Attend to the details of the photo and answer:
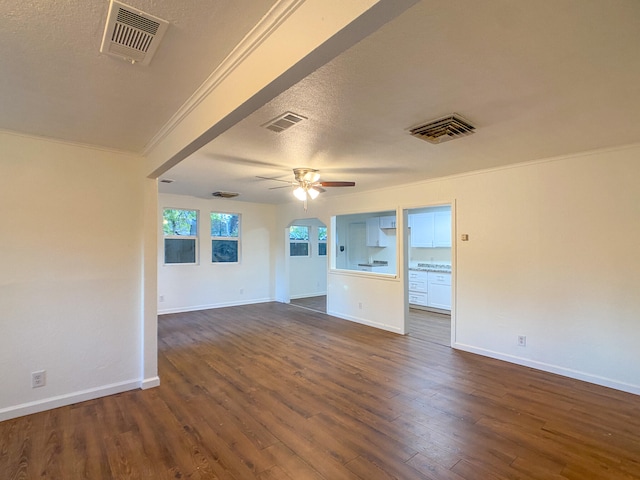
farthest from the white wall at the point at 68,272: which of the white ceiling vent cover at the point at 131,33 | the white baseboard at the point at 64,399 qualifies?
the white ceiling vent cover at the point at 131,33

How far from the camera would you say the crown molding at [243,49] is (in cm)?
121

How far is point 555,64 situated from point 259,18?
1.55m

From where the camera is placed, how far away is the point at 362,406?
279 centimetres

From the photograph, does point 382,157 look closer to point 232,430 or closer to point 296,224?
point 232,430

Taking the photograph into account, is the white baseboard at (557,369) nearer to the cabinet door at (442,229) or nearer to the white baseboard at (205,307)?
the cabinet door at (442,229)

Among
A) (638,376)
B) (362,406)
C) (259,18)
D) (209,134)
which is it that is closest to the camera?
(259,18)

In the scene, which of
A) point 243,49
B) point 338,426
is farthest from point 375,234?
point 243,49

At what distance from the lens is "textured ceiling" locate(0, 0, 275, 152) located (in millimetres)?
1267

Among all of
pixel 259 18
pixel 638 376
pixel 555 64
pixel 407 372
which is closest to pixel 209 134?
pixel 259 18

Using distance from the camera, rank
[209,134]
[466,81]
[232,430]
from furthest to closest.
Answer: [232,430] < [209,134] < [466,81]

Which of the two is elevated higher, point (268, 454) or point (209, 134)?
point (209, 134)

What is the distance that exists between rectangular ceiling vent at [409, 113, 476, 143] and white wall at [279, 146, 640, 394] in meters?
1.65

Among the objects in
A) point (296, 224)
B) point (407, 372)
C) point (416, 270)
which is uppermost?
point (296, 224)

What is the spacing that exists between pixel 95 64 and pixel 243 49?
2.77 ft
